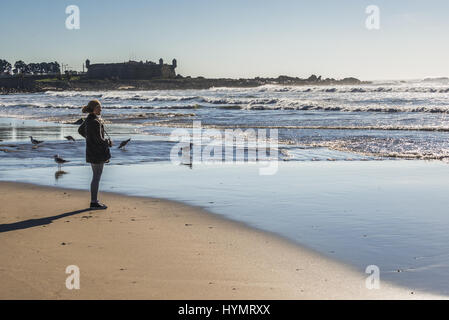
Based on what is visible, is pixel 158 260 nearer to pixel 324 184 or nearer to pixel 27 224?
pixel 27 224

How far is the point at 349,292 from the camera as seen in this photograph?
4.73m

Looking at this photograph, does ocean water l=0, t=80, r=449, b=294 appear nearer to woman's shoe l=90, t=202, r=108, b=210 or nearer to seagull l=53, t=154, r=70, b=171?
seagull l=53, t=154, r=70, b=171

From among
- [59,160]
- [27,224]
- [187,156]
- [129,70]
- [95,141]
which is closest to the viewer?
[27,224]

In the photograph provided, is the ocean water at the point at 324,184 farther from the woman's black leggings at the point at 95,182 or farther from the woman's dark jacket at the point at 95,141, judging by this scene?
the woman's dark jacket at the point at 95,141

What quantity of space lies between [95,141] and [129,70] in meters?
174

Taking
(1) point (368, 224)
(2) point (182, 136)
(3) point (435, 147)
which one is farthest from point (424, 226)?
(2) point (182, 136)

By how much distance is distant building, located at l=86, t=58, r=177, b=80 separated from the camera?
6983 inches

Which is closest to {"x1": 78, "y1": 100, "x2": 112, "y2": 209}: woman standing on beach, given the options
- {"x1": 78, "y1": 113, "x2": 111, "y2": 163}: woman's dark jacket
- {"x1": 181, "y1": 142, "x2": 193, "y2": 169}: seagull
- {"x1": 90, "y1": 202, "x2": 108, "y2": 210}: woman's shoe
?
{"x1": 78, "y1": 113, "x2": 111, "y2": 163}: woman's dark jacket

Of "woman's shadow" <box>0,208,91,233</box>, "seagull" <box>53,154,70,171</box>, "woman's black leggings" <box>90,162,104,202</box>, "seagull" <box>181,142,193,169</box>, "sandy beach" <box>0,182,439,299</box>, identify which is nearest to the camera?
"sandy beach" <box>0,182,439,299</box>

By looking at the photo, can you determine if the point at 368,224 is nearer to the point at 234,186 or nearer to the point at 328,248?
the point at 328,248

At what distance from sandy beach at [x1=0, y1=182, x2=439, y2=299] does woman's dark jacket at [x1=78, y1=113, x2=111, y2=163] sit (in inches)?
37.2

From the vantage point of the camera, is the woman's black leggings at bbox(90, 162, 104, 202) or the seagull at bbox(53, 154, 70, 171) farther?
the seagull at bbox(53, 154, 70, 171)

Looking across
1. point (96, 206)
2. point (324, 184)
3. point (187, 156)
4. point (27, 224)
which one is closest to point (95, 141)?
point (96, 206)

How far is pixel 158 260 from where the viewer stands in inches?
219
